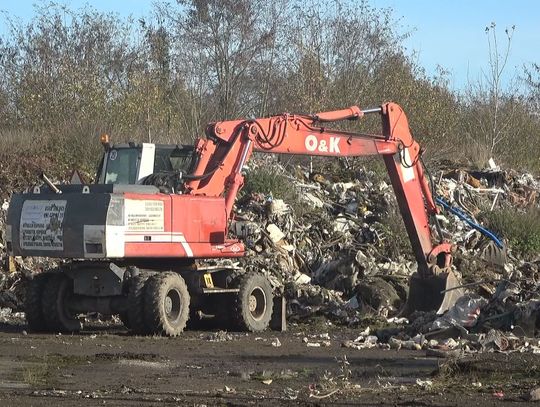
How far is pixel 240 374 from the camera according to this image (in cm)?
1276

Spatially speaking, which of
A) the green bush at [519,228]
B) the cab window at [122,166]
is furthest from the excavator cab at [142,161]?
the green bush at [519,228]

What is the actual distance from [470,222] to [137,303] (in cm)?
1108

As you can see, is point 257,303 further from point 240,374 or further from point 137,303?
point 240,374

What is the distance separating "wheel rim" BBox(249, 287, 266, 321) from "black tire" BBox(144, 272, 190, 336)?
163cm

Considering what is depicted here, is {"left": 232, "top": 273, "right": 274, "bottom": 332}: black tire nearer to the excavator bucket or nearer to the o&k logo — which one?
the o&k logo

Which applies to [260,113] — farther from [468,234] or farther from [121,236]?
[121,236]

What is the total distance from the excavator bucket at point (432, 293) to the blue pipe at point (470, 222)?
18.0 feet

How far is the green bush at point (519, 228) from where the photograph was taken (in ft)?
87.2

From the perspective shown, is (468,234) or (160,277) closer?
(160,277)

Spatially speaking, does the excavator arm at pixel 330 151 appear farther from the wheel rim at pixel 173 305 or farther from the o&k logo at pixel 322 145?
the wheel rim at pixel 173 305

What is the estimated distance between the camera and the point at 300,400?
10.6 m

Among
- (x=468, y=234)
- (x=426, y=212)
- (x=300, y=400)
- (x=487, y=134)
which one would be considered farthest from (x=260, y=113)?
(x=300, y=400)

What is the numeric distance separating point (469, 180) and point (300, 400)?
Result: 817 inches

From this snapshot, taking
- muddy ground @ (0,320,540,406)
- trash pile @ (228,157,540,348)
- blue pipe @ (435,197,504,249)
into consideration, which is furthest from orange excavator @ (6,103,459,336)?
blue pipe @ (435,197,504,249)
